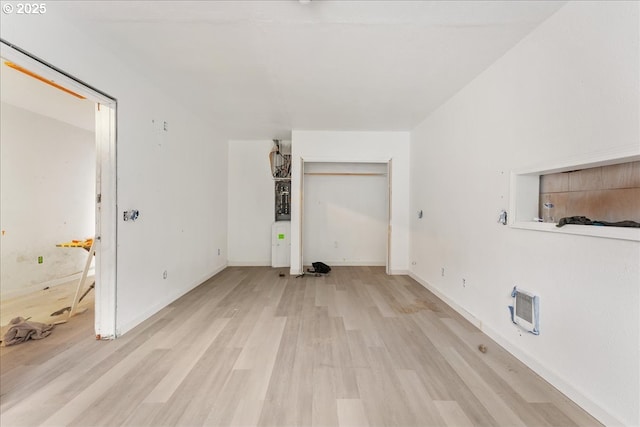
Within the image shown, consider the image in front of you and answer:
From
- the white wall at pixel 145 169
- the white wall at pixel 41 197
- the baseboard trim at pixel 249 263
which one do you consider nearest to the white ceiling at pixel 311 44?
the white wall at pixel 145 169

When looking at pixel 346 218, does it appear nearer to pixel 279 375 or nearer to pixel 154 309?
pixel 154 309

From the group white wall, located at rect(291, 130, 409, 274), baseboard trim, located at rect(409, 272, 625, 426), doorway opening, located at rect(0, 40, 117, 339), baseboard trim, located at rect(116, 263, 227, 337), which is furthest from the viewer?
white wall, located at rect(291, 130, 409, 274)

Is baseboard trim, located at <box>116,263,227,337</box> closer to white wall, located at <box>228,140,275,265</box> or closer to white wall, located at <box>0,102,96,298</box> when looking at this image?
white wall, located at <box>228,140,275,265</box>

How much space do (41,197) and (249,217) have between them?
3.15 metres

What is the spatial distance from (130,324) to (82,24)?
2637 millimetres

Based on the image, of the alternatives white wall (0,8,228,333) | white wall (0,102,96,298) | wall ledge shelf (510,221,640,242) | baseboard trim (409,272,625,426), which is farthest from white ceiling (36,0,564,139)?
baseboard trim (409,272,625,426)

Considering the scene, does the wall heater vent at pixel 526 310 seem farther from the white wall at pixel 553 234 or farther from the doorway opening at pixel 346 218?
the doorway opening at pixel 346 218

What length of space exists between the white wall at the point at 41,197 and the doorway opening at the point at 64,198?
0.03ft

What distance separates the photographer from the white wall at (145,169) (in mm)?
1864

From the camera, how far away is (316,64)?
7.88 feet

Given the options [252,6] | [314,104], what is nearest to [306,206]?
[314,104]

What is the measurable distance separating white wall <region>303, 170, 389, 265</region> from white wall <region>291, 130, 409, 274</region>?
78 cm

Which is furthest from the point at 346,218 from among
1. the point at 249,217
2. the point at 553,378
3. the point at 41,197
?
the point at 41,197

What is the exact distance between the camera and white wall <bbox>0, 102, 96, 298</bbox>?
341cm
